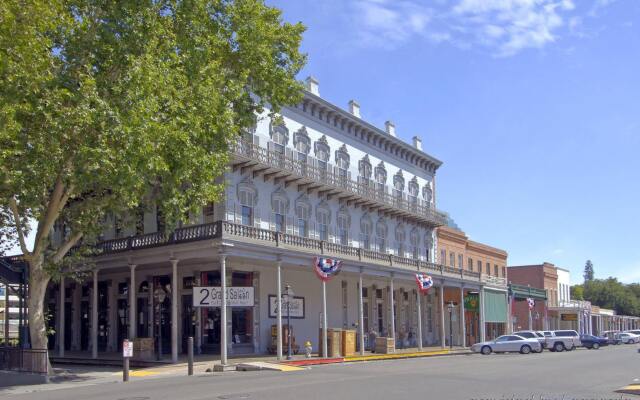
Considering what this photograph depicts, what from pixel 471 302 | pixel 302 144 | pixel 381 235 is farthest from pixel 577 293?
pixel 302 144

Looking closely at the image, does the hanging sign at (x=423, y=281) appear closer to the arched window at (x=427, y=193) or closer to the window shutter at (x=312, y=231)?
the window shutter at (x=312, y=231)

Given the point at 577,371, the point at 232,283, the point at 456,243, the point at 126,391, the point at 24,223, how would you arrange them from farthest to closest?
the point at 456,243
the point at 232,283
the point at 24,223
the point at 577,371
the point at 126,391

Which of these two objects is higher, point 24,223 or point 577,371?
point 24,223

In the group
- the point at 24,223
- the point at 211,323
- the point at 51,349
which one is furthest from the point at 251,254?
the point at 51,349

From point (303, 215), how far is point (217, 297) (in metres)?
11.3

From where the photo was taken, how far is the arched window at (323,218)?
131 ft

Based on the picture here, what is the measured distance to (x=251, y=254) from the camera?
3041cm

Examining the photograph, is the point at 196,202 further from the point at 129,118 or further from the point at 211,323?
the point at 211,323

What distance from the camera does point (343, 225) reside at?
42.1 metres

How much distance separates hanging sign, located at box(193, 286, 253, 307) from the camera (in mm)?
27516

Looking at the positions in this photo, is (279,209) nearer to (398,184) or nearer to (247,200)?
(247,200)

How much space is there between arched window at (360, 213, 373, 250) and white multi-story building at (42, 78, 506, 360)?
91 mm

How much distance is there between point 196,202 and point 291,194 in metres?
13.2

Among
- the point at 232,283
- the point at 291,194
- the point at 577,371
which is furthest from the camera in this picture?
the point at 291,194
